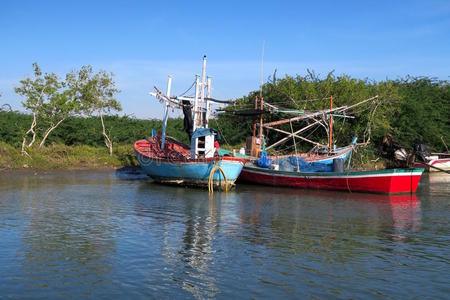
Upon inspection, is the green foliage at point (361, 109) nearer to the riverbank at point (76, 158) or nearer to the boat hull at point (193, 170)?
the riverbank at point (76, 158)

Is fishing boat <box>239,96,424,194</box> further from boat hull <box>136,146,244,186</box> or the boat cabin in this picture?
the boat cabin

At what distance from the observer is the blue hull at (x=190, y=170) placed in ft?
80.5

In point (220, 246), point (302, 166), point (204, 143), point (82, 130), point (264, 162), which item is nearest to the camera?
point (220, 246)

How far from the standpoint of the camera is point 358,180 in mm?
24391

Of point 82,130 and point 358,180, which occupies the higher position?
point 82,130

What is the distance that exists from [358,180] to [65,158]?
69.2ft

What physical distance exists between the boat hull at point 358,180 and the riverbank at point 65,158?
14.2m

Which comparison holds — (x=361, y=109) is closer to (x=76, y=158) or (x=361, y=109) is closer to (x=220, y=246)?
(x=76, y=158)

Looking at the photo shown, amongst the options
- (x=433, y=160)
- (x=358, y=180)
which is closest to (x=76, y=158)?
(x=358, y=180)

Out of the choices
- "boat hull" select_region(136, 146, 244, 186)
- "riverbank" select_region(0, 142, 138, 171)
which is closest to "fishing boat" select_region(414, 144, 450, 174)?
"boat hull" select_region(136, 146, 244, 186)

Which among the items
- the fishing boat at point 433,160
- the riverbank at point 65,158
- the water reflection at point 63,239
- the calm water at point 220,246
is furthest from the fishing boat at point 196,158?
the fishing boat at point 433,160

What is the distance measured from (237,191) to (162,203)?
6.16 metres

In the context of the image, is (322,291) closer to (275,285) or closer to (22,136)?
(275,285)

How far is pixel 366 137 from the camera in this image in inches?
1502
